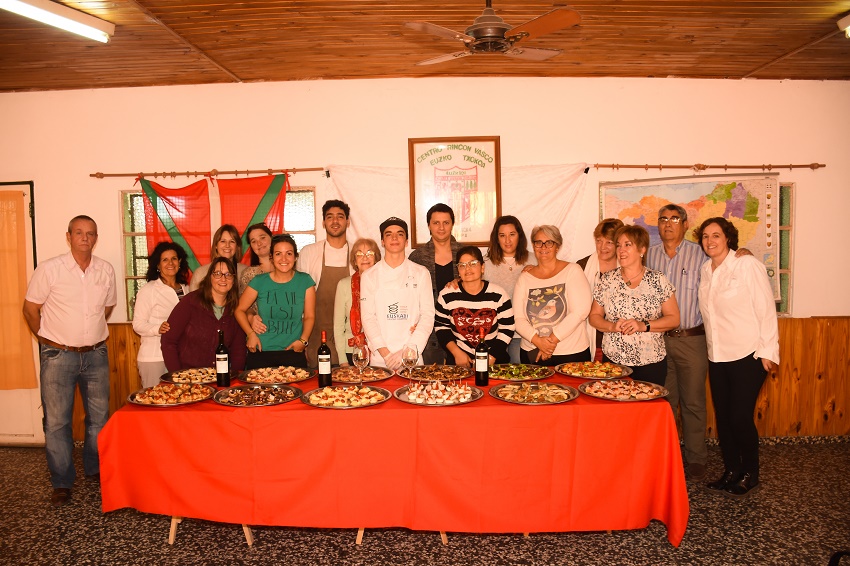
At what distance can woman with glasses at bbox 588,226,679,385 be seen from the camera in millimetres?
3418

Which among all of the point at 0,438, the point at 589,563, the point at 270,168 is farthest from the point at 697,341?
the point at 0,438

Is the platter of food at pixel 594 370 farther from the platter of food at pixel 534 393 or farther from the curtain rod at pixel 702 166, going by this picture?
the curtain rod at pixel 702 166

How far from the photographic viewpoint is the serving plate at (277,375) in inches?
126

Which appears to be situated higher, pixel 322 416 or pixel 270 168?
pixel 270 168

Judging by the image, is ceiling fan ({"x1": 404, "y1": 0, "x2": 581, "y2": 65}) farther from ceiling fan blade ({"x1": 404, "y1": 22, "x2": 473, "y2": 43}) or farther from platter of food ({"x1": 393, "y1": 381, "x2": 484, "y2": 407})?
platter of food ({"x1": 393, "y1": 381, "x2": 484, "y2": 407})

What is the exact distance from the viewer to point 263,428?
2771 millimetres

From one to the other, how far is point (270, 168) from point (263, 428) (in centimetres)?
282

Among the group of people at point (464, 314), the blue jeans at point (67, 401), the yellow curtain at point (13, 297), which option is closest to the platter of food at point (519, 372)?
the group of people at point (464, 314)

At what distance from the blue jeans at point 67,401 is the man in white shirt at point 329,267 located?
157cm

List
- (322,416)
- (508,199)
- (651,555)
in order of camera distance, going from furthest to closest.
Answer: (508,199), (651,555), (322,416)

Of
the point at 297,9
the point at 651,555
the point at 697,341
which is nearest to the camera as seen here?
the point at 651,555

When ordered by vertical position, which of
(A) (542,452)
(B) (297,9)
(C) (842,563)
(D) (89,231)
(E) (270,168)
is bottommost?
(C) (842,563)

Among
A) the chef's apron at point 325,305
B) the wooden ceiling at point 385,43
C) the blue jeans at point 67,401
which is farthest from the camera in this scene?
the chef's apron at point 325,305

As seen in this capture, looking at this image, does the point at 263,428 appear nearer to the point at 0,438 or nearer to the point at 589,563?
the point at 589,563
